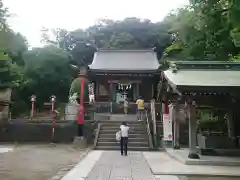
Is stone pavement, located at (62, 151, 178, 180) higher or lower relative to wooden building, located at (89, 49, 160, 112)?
lower

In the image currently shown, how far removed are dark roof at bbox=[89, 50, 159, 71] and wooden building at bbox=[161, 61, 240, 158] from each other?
1933 cm

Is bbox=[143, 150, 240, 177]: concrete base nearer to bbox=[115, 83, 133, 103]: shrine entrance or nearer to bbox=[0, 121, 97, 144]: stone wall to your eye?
bbox=[0, 121, 97, 144]: stone wall

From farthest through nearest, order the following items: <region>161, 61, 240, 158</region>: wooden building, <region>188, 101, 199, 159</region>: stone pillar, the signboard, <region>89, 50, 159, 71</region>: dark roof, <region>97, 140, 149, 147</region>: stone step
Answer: <region>89, 50, 159, 71</region>: dark roof → <region>97, 140, 149, 147</region>: stone step → the signboard → <region>188, 101, 199, 159</region>: stone pillar → <region>161, 61, 240, 158</region>: wooden building

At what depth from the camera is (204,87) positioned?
1085 centimetres

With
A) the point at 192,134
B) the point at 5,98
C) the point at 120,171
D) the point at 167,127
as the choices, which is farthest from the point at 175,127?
the point at 5,98

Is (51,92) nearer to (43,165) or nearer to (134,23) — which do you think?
(134,23)

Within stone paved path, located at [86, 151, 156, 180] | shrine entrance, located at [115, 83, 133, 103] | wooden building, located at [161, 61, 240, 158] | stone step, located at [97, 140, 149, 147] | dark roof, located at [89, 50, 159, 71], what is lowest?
stone paved path, located at [86, 151, 156, 180]

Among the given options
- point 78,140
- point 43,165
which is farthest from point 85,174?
point 78,140

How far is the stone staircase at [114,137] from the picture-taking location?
17.1m

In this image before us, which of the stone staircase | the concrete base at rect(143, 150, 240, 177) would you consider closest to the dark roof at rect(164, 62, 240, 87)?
the concrete base at rect(143, 150, 240, 177)

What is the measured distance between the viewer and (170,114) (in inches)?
661

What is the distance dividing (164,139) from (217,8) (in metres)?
7.43

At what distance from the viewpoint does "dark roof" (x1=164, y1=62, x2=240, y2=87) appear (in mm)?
11211

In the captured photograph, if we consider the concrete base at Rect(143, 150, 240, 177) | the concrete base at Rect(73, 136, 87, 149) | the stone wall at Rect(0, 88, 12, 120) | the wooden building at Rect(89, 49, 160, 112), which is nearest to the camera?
the concrete base at Rect(143, 150, 240, 177)
